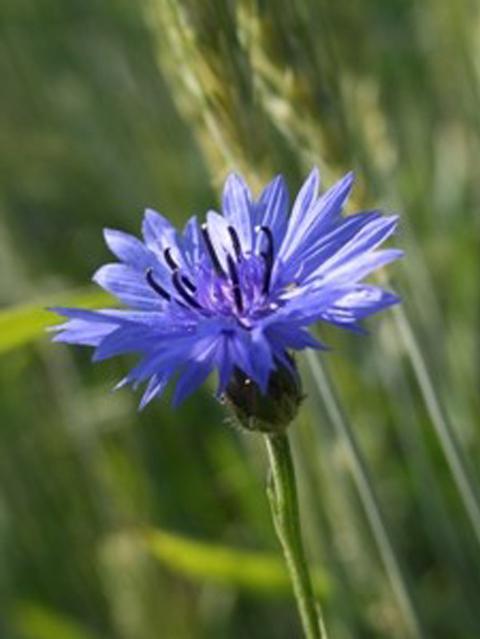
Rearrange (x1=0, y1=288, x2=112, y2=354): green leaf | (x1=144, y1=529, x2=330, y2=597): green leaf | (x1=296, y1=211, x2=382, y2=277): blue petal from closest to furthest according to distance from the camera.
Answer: (x1=296, y1=211, x2=382, y2=277): blue petal, (x1=0, y1=288, x2=112, y2=354): green leaf, (x1=144, y1=529, x2=330, y2=597): green leaf

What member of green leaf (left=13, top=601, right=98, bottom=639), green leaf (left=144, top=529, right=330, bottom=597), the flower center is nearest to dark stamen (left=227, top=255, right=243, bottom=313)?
the flower center

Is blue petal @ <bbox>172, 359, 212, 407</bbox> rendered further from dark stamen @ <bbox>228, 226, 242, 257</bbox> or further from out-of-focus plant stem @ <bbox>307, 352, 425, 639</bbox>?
out-of-focus plant stem @ <bbox>307, 352, 425, 639</bbox>

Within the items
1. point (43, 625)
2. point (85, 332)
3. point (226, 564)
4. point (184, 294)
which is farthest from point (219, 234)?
point (43, 625)

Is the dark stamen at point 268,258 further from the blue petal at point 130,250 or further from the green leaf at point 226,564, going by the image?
the green leaf at point 226,564

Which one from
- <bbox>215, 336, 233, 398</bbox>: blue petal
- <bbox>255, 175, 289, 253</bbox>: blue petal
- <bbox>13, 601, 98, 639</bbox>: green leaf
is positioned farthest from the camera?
<bbox>13, 601, 98, 639</bbox>: green leaf

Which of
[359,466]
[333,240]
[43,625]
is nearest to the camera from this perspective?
[333,240]

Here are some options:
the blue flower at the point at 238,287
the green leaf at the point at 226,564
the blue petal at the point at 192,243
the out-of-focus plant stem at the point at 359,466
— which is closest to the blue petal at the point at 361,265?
the blue flower at the point at 238,287

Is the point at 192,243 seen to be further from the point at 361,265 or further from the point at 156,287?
the point at 361,265

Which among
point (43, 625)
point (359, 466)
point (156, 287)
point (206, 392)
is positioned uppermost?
point (156, 287)
